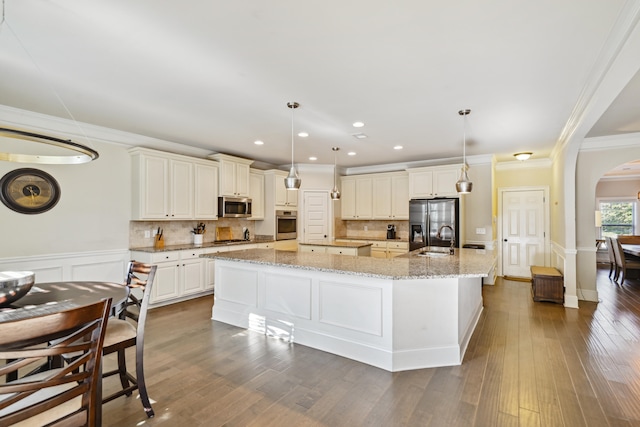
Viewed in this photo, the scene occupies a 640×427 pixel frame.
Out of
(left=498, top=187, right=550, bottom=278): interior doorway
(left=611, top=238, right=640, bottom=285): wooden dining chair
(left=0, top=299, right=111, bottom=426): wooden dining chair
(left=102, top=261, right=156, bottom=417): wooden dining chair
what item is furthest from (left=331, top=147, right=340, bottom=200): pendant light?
(left=611, top=238, right=640, bottom=285): wooden dining chair

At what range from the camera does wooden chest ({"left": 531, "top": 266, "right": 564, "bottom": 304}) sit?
4613mm

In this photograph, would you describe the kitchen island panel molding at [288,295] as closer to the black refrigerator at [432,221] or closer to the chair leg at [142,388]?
the chair leg at [142,388]

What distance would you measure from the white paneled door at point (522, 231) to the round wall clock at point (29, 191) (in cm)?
789

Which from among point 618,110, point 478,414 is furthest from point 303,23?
point 618,110

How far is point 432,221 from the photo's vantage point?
595 cm

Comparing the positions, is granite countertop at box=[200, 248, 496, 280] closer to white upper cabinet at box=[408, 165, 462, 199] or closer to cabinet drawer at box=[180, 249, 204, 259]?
cabinet drawer at box=[180, 249, 204, 259]

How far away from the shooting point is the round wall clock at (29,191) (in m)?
3.53

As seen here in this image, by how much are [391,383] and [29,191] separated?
4514 millimetres

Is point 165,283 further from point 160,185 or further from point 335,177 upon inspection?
point 335,177

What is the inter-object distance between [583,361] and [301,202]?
5163 millimetres

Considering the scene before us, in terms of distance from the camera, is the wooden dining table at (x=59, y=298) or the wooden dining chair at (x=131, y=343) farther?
the wooden dining chair at (x=131, y=343)

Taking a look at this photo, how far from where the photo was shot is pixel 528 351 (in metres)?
3.02

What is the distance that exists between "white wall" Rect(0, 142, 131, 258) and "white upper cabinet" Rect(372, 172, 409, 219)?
188 inches

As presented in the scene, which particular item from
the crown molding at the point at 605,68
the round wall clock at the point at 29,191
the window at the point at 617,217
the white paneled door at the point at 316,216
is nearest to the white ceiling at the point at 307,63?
the crown molding at the point at 605,68
